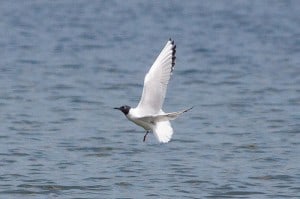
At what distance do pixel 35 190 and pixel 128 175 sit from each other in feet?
3.57

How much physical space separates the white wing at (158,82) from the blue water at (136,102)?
1.30m

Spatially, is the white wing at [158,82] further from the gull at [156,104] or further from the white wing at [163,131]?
the white wing at [163,131]

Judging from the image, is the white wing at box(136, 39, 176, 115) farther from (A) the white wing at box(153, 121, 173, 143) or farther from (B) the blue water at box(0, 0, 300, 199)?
(B) the blue water at box(0, 0, 300, 199)

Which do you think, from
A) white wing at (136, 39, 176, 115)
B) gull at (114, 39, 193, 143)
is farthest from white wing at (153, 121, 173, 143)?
white wing at (136, 39, 176, 115)

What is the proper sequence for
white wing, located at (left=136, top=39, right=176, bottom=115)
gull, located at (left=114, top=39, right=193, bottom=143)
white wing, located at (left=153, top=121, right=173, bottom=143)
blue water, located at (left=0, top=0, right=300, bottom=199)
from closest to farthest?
white wing, located at (left=153, top=121, right=173, bottom=143)
gull, located at (left=114, top=39, right=193, bottom=143)
white wing, located at (left=136, top=39, right=176, bottom=115)
blue water, located at (left=0, top=0, right=300, bottom=199)

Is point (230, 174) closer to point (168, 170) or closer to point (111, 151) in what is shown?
point (168, 170)

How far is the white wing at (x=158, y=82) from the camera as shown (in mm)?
9727

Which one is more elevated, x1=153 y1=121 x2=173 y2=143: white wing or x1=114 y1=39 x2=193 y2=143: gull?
x1=114 y1=39 x2=193 y2=143: gull

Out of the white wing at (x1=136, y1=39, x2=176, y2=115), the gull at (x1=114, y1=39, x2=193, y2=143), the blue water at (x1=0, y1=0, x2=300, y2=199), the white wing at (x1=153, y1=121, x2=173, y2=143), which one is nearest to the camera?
the white wing at (x1=153, y1=121, x2=173, y2=143)

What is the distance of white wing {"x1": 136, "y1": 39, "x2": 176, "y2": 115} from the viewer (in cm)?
973

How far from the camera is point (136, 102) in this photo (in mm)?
15742

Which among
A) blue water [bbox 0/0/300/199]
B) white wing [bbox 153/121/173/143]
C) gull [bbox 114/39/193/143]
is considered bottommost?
white wing [bbox 153/121/173/143]

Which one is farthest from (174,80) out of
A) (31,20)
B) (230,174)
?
(31,20)

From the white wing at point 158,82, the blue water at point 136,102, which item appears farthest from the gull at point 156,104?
the blue water at point 136,102
